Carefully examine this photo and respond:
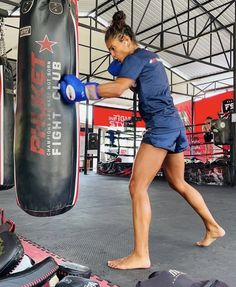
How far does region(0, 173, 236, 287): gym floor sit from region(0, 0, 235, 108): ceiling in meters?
5.03

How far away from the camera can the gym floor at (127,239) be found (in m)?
1.44

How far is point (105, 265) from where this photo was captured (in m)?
1.49

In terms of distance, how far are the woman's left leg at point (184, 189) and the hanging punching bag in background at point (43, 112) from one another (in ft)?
2.20

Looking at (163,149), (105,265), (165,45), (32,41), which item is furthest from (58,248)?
(165,45)

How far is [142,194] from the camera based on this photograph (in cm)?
156

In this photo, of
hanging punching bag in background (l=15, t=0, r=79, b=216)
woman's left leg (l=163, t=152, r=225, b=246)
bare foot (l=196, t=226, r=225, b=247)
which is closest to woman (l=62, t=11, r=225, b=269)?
woman's left leg (l=163, t=152, r=225, b=246)

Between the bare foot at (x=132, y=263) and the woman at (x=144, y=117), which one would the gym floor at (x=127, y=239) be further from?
the woman at (x=144, y=117)

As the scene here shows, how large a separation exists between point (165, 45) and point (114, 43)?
925 centimetres

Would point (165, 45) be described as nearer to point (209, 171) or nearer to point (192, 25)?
point (192, 25)

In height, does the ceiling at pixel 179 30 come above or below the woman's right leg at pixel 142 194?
above

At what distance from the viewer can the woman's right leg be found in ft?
4.98

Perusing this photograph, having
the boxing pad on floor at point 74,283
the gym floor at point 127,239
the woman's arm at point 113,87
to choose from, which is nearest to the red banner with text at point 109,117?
the gym floor at point 127,239

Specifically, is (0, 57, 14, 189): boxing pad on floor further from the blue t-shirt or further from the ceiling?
the ceiling

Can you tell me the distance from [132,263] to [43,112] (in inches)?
30.5
